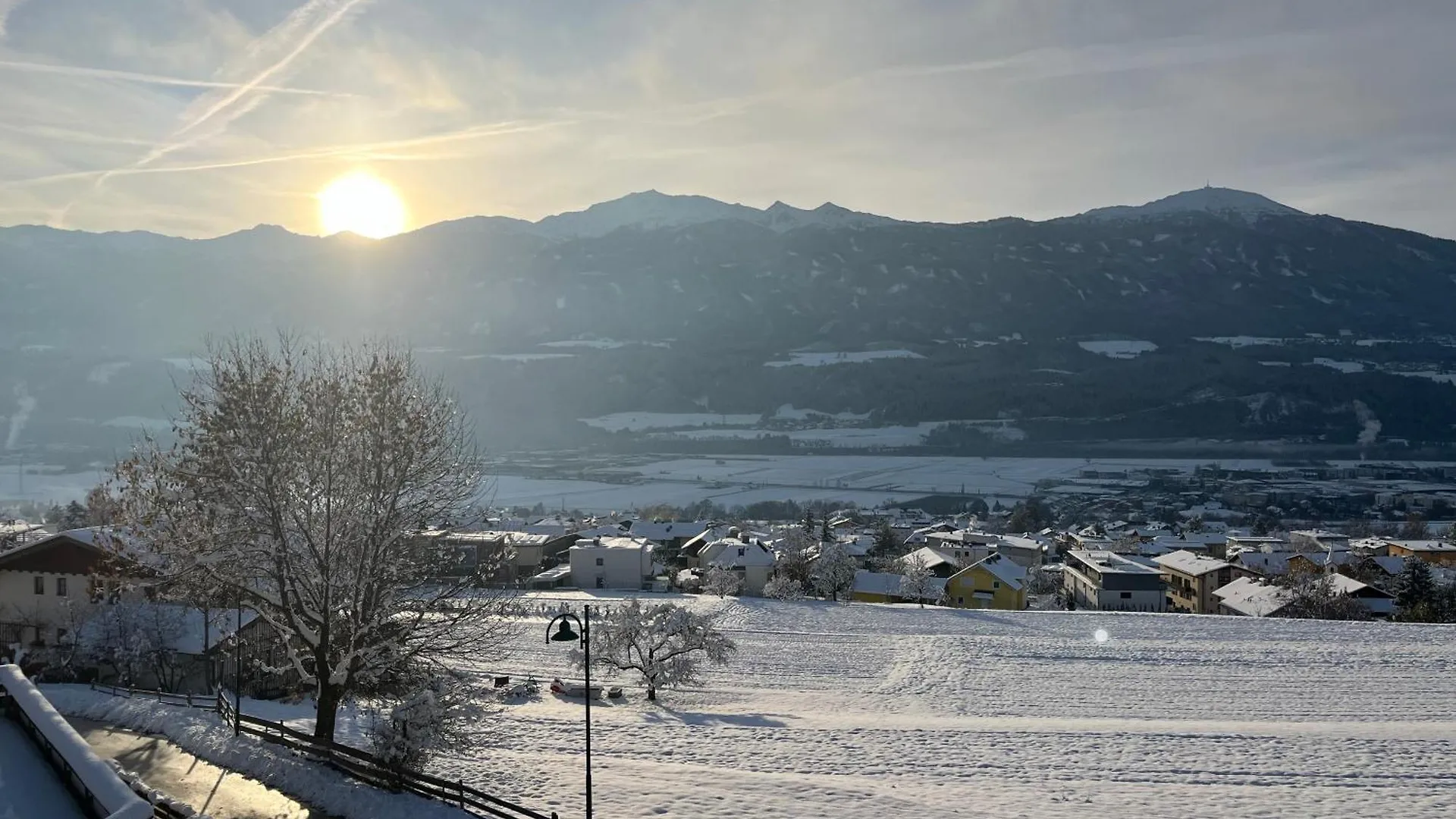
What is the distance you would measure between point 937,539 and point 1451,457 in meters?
152

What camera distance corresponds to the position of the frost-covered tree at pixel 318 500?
13969 millimetres

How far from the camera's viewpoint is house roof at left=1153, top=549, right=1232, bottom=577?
6138 cm

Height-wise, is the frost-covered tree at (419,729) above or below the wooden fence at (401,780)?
above

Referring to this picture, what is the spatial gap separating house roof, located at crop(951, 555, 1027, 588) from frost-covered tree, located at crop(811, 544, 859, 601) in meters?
7.89

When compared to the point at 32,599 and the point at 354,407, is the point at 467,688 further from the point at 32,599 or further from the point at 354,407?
the point at 32,599

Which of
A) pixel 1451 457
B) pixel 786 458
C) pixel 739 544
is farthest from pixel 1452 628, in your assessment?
pixel 1451 457

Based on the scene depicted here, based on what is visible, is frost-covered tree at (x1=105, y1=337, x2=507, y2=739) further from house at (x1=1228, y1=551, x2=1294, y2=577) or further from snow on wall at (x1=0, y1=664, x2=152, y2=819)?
house at (x1=1228, y1=551, x2=1294, y2=577)

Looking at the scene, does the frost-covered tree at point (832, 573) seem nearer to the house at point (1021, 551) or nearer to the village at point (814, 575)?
the village at point (814, 575)

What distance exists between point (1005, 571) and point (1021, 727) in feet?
115

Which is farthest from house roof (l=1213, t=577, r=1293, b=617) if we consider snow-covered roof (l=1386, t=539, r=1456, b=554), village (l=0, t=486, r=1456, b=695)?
snow-covered roof (l=1386, t=539, r=1456, b=554)

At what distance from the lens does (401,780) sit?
44.7ft

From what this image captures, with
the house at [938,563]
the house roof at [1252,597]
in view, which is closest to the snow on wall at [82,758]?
the house at [938,563]

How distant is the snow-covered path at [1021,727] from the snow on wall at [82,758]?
725 cm

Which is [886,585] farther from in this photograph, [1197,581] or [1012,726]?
[1012,726]
